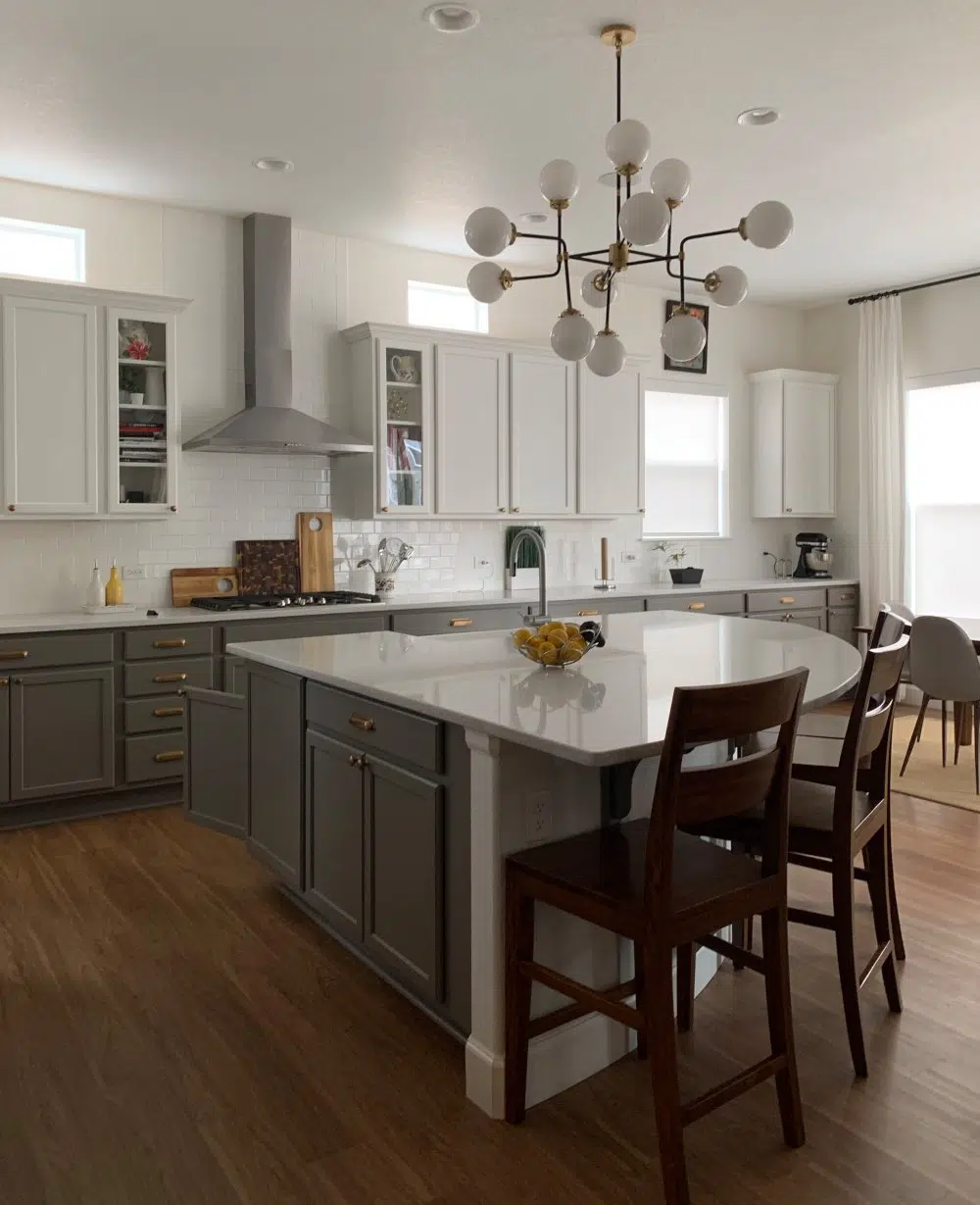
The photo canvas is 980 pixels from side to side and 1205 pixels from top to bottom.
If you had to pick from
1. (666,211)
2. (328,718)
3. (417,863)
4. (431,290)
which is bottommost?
(417,863)

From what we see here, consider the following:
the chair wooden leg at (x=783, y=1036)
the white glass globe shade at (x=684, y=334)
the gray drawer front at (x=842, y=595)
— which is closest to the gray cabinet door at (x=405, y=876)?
the chair wooden leg at (x=783, y=1036)

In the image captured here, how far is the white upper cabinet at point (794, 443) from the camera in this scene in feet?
25.0

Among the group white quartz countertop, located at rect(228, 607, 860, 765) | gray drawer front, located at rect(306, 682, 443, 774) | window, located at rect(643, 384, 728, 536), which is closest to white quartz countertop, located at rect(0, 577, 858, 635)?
window, located at rect(643, 384, 728, 536)

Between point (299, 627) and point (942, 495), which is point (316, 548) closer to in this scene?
point (299, 627)

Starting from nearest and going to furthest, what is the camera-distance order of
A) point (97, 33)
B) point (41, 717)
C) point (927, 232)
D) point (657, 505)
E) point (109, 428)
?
1. point (97, 33)
2. point (41, 717)
3. point (109, 428)
4. point (927, 232)
5. point (657, 505)

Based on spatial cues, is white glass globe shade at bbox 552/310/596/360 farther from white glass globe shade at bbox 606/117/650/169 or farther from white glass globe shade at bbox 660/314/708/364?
white glass globe shade at bbox 606/117/650/169

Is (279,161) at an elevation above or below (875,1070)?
above

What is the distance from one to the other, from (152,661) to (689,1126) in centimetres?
332

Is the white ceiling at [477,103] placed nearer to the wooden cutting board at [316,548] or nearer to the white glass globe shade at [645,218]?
the white glass globe shade at [645,218]

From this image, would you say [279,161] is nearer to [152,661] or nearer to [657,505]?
[152,661]

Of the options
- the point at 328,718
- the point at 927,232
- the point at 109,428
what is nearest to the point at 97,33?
the point at 109,428

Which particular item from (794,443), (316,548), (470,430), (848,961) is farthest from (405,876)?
(794,443)

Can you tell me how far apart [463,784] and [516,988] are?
46cm

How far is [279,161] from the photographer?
15.4 ft
